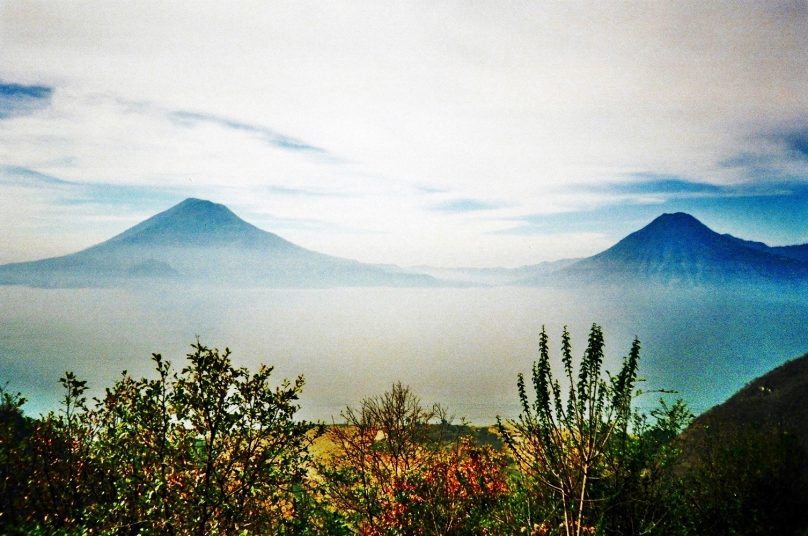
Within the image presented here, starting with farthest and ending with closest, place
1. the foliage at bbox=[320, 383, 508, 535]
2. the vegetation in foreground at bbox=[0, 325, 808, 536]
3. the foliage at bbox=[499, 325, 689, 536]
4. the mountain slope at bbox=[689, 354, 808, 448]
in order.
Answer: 1. the mountain slope at bbox=[689, 354, 808, 448]
2. the foliage at bbox=[320, 383, 508, 535]
3. the vegetation in foreground at bbox=[0, 325, 808, 536]
4. the foliage at bbox=[499, 325, 689, 536]

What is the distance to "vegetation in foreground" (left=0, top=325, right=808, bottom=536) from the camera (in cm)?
827

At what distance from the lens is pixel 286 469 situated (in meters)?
9.10

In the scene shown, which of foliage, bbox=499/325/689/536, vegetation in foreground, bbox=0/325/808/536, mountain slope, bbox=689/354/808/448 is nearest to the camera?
foliage, bbox=499/325/689/536

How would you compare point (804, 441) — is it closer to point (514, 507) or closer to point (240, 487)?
point (514, 507)

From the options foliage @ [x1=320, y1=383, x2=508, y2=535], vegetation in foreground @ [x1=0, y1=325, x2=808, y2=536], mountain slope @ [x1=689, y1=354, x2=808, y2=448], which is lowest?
mountain slope @ [x1=689, y1=354, x2=808, y2=448]

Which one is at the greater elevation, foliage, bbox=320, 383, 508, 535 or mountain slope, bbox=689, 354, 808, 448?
foliage, bbox=320, 383, 508, 535

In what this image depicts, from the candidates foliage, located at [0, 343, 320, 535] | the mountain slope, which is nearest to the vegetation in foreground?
foliage, located at [0, 343, 320, 535]

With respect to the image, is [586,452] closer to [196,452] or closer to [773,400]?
[196,452]

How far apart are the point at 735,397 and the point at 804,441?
63.0 feet

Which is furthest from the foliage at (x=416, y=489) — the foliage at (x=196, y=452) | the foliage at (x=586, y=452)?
the foliage at (x=196, y=452)

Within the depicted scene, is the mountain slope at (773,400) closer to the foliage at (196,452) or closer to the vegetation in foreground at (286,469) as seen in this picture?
the vegetation in foreground at (286,469)

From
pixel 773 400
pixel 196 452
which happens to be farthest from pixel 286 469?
pixel 773 400

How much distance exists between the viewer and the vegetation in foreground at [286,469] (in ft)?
27.1

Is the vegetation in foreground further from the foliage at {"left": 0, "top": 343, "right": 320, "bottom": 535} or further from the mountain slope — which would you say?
the mountain slope
